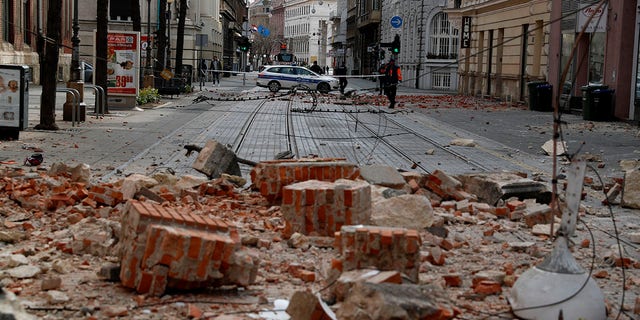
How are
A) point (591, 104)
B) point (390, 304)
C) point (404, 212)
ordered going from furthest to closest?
point (591, 104) < point (404, 212) < point (390, 304)

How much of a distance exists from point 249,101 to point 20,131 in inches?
849

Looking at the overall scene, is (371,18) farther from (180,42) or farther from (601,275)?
(601,275)

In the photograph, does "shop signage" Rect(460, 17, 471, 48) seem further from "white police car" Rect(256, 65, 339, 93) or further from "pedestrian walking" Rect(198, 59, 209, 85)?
"pedestrian walking" Rect(198, 59, 209, 85)

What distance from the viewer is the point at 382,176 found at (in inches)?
410

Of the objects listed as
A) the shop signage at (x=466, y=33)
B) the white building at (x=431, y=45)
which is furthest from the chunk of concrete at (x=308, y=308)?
the white building at (x=431, y=45)

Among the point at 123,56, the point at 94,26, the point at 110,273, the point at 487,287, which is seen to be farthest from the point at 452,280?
the point at 94,26

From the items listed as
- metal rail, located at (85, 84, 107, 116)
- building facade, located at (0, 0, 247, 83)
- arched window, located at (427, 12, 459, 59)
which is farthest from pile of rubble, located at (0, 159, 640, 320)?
arched window, located at (427, 12, 459, 59)

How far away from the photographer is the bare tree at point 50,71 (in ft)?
65.7

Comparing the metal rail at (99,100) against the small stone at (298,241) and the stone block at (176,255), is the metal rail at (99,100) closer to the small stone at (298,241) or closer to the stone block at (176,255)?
the small stone at (298,241)

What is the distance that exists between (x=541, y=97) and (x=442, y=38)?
1254 inches

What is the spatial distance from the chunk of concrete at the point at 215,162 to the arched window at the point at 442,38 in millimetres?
54698

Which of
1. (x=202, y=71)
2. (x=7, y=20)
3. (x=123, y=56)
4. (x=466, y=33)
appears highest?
(x=466, y=33)

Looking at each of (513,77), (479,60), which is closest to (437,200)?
(513,77)

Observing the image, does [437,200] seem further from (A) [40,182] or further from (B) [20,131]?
(B) [20,131]
